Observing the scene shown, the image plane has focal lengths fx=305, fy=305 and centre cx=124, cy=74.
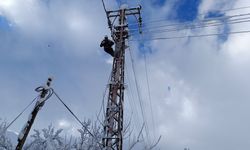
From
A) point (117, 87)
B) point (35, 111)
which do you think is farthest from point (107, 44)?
point (35, 111)

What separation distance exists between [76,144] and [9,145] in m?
5.35

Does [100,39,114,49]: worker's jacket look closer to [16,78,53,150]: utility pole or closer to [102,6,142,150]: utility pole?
[102,6,142,150]: utility pole

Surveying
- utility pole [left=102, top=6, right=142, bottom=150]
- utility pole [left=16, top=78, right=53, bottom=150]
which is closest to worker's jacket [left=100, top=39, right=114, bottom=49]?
utility pole [left=102, top=6, right=142, bottom=150]

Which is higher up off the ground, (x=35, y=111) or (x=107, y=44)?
(x=107, y=44)

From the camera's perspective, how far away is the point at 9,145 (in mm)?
21391

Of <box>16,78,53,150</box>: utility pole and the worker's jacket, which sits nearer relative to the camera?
<box>16,78,53,150</box>: utility pole

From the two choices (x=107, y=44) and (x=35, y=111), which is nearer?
(x=35, y=111)

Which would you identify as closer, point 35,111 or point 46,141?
point 35,111

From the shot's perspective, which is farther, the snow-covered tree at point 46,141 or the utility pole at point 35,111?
the snow-covered tree at point 46,141

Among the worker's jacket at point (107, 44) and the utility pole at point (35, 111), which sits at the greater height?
the worker's jacket at point (107, 44)

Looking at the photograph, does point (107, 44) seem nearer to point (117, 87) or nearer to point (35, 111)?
point (117, 87)

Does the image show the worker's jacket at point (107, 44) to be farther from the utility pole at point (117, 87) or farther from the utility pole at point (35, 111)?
the utility pole at point (35, 111)

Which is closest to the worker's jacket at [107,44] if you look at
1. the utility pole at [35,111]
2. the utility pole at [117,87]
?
the utility pole at [117,87]

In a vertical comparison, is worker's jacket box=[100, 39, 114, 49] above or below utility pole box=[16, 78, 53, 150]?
above
